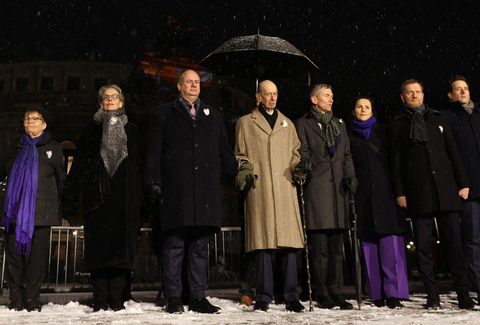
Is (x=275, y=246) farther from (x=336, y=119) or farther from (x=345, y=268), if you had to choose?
(x=345, y=268)

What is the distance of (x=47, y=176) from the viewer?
495 centimetres

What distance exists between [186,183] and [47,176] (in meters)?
1.66

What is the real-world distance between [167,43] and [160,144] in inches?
1336

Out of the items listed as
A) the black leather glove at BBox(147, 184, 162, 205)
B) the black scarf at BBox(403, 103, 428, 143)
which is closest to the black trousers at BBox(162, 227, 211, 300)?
the black leather glove at BBox(147, 184, 162, 205)

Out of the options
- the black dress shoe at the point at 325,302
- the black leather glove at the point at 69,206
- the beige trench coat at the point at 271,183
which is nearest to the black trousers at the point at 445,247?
the black dress shoe at the point at 325,302

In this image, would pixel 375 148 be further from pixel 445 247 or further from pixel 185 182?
pixel 185 182

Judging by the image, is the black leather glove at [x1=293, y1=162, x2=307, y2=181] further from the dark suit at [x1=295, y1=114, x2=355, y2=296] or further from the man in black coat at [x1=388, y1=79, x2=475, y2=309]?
the man in black coat at [x1=388, y1=79, x2=475, y2=309]

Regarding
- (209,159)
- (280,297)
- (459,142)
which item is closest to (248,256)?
(280,297)

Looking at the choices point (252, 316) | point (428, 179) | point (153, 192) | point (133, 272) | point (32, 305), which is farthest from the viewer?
point (133, 272)

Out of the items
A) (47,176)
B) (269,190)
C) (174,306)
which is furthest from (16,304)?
(269,190)

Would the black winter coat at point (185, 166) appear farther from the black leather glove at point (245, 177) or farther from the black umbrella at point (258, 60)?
the black umbrella at point (258, 60)

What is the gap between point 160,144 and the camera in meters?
4.53

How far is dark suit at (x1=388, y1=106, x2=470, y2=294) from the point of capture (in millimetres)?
4590

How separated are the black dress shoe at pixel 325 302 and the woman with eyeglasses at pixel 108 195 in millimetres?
1891
